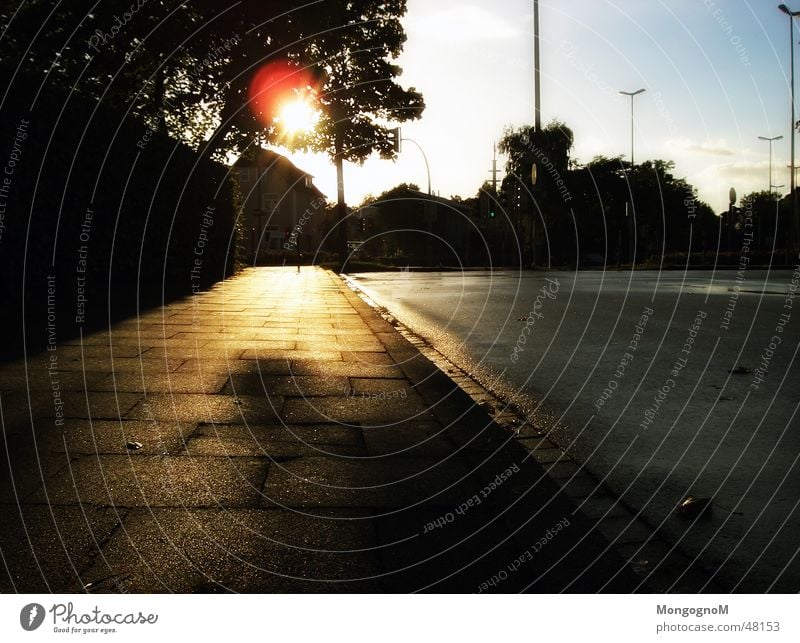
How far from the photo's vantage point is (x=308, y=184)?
9656 centimetres

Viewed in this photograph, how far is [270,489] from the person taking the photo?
3.49 meters

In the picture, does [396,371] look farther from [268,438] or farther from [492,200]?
[492,200]

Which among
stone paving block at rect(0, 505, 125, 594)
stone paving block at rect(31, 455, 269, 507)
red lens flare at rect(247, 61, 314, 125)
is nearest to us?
stone paving block at rect(0, 505, 125, 594)

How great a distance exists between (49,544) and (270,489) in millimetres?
969

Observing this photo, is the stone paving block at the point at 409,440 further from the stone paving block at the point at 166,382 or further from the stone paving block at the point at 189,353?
the stone paving block at the point at 189,353

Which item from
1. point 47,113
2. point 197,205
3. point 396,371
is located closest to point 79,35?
point 197,205

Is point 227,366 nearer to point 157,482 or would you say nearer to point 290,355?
point 290,355

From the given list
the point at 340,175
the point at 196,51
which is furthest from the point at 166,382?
the point at 340,175

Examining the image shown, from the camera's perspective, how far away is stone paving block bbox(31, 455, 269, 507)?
3.28m

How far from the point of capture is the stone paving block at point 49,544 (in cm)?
247

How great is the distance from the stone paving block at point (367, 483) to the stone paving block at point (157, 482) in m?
0.12

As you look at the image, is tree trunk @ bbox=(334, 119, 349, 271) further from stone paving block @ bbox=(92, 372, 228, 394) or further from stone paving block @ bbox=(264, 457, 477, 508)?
stone paving block @ bbox=(264, 457, 477, 508)

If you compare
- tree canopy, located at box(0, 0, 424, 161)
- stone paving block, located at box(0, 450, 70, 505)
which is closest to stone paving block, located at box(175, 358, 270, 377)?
stone paving block, located at box(0, 450, 70, 505)
